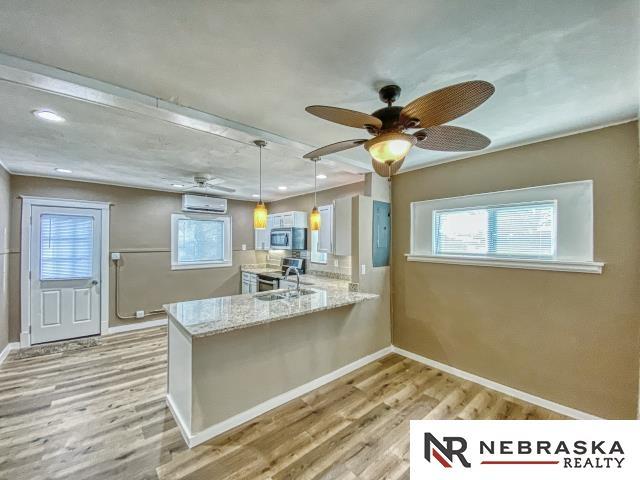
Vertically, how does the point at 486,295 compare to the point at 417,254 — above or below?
below

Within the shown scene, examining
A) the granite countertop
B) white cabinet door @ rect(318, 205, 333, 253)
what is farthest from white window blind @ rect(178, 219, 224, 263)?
the granite countertop

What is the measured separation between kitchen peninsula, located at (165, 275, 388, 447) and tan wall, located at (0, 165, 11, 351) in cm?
270

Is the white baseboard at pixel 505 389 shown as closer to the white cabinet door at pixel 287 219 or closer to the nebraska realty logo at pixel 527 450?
the nebraska realty logo at pixel 527 450

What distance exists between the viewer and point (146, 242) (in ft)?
15.5

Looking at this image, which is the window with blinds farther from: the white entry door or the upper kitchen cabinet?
the white entry door

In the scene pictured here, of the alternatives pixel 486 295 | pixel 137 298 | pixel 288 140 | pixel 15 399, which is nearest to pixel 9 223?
pixel 137 298

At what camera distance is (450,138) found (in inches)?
63.2

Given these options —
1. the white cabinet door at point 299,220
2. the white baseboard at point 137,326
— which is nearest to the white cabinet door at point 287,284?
the white cabinet door at point 299,220

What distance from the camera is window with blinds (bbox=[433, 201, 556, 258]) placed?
2525 mm

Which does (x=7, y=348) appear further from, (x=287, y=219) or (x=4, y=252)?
(x=287, y=219)

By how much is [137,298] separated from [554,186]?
229 inches

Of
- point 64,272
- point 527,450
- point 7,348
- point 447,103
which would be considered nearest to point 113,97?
point 447,103

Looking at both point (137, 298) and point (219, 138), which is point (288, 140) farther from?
point (137, 298)

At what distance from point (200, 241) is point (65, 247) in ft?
6.40
